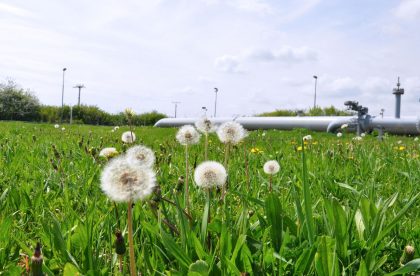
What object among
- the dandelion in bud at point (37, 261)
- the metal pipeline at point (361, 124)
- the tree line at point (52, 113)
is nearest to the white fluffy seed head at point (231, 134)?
the dandelion in bud at point (37, 261)

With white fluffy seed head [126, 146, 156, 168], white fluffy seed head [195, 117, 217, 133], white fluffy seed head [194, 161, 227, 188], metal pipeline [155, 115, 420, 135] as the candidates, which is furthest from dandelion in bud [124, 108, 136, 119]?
metal pipeline [155, 115, 420, 135]

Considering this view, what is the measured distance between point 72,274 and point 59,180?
1.82 m

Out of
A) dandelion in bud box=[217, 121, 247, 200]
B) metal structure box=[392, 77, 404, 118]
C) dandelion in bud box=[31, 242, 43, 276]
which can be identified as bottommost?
dandelion in bud box=[31, 242, 43, 276]

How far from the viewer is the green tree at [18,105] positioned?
5197cm

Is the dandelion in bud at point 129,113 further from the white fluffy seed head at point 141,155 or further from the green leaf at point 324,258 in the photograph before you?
the green leaf at point 324,258

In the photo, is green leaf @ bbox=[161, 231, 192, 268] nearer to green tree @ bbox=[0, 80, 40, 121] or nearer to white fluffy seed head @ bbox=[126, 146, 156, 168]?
white fluffy seed head @ bbox=[126, 146, 156, 168]

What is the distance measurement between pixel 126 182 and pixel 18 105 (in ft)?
188

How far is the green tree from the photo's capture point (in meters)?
52.0

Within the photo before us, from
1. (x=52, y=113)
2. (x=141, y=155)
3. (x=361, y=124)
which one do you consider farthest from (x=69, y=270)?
(x=52, y=113)

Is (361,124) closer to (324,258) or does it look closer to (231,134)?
(231,134)

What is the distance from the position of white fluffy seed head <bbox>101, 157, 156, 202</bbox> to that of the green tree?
54.3 metres

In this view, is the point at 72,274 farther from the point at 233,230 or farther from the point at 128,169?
the point at 233,230

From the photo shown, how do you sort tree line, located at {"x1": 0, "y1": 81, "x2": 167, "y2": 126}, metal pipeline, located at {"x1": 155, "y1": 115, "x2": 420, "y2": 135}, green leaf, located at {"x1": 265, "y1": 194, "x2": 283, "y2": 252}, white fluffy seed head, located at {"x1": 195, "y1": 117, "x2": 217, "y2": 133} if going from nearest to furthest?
green leaf, located at {"x1": 265, "y1": 194, "x2": 283, "y2": 252}, white fluffy seed head, located at {"x1": 195, "y1": 117, "x2": 217, "y2": 133}, metal pipeline, located at {"x1": 155, "y1": 115, "x2": 420, "y2": 135}, tree line, located at {"x1": 0, "y1": 81, "x2": 167, "y2": 126}

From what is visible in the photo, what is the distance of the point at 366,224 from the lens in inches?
68.0
